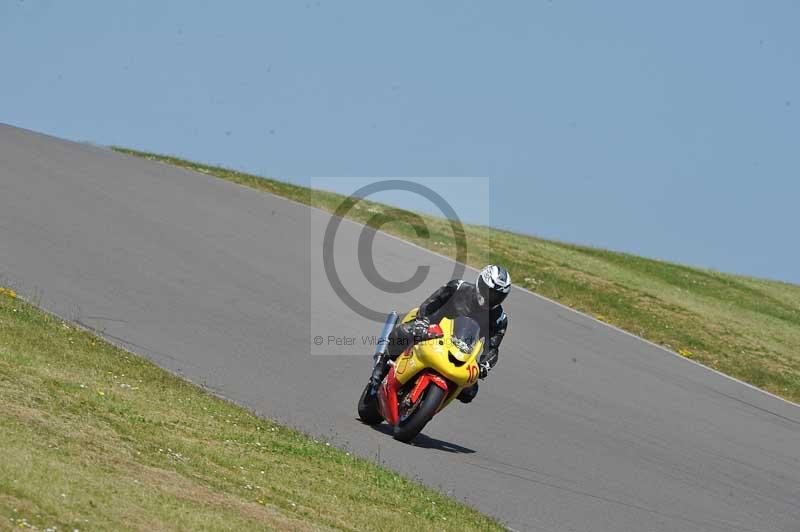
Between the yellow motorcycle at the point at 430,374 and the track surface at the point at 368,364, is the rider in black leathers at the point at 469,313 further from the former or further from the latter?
the track surface at the point at 368,364


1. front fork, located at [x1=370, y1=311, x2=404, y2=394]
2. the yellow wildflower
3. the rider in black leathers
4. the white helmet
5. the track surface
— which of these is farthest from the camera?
the yellow wildflower

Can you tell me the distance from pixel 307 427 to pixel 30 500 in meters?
5.50

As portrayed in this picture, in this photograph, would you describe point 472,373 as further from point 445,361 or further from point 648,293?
point 648,293

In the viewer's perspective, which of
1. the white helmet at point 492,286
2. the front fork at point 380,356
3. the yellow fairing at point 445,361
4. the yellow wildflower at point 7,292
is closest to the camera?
the yellow fairing at point 445,361

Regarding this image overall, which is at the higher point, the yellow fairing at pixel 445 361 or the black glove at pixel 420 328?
the black glove at pixel 420 328

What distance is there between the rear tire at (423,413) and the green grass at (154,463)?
132 centimetres

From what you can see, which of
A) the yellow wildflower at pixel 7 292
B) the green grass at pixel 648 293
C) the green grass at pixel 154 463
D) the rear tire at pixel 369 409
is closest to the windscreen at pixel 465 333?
the rear tire at pixel 369 409

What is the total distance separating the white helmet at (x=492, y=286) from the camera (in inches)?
475

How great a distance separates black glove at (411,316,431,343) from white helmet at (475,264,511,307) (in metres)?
0.60

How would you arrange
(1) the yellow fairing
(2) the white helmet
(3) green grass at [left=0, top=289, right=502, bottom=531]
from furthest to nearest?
1. (2) the white helmet
2. (1) the yellow fairing
3. (3) green grass at [left=0, top=289, right=502, bottom=531]

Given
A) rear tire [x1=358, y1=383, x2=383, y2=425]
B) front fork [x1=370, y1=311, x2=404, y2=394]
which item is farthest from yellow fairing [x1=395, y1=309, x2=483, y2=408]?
rear tire [x1=358, y1=383, x2=383, y2=425]

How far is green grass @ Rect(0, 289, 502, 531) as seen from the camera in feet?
23.1

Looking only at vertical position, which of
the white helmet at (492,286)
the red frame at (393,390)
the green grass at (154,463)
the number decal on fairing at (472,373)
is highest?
the white helmet at (492,286)

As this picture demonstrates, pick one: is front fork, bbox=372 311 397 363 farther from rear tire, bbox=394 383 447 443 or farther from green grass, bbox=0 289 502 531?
green grass, bbox=0 289 502 531
